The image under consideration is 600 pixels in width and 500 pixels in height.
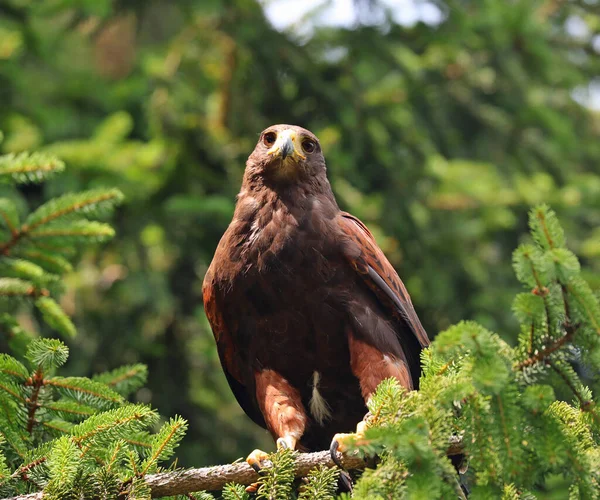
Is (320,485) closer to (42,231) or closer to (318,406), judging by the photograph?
(318,406)

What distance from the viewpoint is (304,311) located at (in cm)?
356

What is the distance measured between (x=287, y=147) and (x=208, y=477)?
1778 millimetres

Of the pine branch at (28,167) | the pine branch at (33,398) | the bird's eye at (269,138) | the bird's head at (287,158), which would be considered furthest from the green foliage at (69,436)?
the bird's eye at (269,138)

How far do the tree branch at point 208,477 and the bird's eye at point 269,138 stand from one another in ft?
6.16

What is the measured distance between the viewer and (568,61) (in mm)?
8734

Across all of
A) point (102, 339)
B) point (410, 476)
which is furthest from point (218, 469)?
point (102, 339)

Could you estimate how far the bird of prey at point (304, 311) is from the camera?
3551 mm

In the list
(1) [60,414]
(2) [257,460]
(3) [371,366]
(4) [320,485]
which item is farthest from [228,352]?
(4) [320,485]

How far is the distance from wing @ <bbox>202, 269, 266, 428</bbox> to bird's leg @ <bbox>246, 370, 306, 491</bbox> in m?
0.11

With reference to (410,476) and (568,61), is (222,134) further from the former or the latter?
(410,476)

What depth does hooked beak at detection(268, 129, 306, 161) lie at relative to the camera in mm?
3879

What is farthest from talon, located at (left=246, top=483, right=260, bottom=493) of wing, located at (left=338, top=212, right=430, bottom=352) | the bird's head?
the bird's head

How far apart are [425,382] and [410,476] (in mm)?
320

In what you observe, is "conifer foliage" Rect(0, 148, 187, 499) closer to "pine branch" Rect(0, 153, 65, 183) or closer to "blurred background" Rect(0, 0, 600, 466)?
"pine branch" Rect(0, 153, 65, 183)
